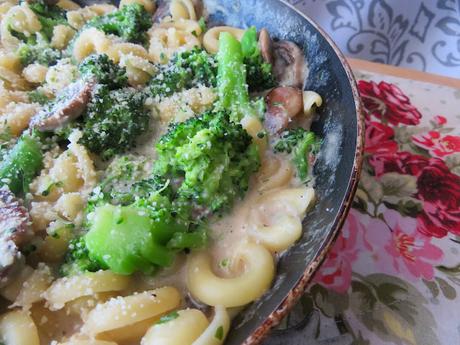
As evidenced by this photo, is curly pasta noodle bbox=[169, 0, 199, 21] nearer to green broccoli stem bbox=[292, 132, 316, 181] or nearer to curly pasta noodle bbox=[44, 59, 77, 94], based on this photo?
curly pasta noodle bbox=[44, 59, 77, 94]

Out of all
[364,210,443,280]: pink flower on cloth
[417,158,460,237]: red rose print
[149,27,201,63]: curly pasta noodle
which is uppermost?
[149,27,201,63]: curly pasta noodle

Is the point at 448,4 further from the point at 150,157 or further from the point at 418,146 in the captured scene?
the point at 150,157

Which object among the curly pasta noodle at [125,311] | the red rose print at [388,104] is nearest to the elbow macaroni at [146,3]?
the red rose print at [388,104]

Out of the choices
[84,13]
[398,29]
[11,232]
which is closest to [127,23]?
[84,13]

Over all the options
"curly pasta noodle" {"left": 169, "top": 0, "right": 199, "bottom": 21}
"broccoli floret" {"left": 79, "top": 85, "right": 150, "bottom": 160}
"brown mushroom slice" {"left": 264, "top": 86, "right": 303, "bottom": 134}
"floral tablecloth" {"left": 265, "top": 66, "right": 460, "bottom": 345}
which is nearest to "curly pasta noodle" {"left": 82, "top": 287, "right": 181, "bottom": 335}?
"floral tablecloth" {"left": 265, "top": 66, "right": 460, "bottom": 345}

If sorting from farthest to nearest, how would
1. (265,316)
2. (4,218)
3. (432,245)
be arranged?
1. (432,245)
2. (4,218)
3. (265,316)

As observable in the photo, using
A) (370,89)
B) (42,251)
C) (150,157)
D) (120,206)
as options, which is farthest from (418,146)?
(42,251)
